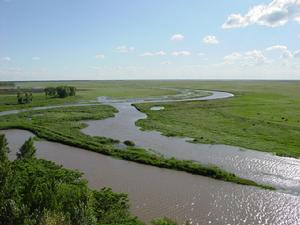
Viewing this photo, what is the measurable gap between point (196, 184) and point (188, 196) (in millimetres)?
2628

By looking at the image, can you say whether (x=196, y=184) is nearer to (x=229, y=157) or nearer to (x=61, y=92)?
(x=229, y=157)

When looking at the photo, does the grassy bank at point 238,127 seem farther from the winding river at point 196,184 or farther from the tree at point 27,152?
the tree at point 27,152

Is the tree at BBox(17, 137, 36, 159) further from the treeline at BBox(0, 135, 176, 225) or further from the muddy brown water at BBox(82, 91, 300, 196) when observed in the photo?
the muddy brown water at BBox(82, 91, 300, 196)

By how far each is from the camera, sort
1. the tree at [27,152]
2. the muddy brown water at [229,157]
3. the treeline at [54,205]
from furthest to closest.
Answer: the tree at [27,152], the muddy brown water at [229,157], the treeline at [54,205]

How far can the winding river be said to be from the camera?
19.3 m

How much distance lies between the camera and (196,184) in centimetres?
2434

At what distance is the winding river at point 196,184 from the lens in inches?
760

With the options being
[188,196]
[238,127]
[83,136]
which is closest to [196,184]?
[188,196]

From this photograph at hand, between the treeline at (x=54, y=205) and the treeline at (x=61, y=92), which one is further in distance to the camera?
the treeline at (x=61, y=92)

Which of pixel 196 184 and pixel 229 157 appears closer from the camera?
pixel 196 184

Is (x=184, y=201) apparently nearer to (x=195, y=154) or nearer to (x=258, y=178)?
(x=258, y=178)

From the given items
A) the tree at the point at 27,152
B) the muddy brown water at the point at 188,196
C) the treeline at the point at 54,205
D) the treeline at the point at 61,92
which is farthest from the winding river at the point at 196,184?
the treeline at the point at 61,92

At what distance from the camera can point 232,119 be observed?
53.2 metres

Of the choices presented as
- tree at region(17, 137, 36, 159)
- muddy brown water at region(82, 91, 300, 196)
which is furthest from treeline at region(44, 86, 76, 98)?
tree at region(17, 137, 36, 159)
